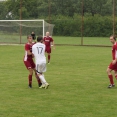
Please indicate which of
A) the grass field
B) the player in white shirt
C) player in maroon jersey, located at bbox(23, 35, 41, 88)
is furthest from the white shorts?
the grass field

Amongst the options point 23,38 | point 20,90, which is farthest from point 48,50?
point 23,38

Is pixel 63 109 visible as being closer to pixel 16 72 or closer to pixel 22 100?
pixel 22 100

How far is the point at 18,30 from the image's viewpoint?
39.2m

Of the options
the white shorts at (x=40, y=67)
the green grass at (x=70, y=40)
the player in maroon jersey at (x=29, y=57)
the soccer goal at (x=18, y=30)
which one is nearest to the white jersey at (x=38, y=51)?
the white shorts at (x=40, y=67)

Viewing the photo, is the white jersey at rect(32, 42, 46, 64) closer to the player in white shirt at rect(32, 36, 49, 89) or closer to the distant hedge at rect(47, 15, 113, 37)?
the player in white shirt at rect(32, 36, 49, 89)

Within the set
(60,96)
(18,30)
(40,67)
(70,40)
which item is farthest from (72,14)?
(60,96)

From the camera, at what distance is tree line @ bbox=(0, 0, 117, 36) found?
44.6m

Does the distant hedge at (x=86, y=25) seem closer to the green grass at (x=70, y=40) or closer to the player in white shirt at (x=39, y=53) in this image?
the green grass at (x=70, y=40)

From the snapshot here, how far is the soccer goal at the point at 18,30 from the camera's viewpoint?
127 feet

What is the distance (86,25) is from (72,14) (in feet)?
6.87

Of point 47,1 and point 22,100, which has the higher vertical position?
point 47,1

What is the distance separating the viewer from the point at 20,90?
12.6 metres

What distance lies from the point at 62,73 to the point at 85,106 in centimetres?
709

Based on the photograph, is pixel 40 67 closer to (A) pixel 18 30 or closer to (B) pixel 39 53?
(B) pixel 39 53
